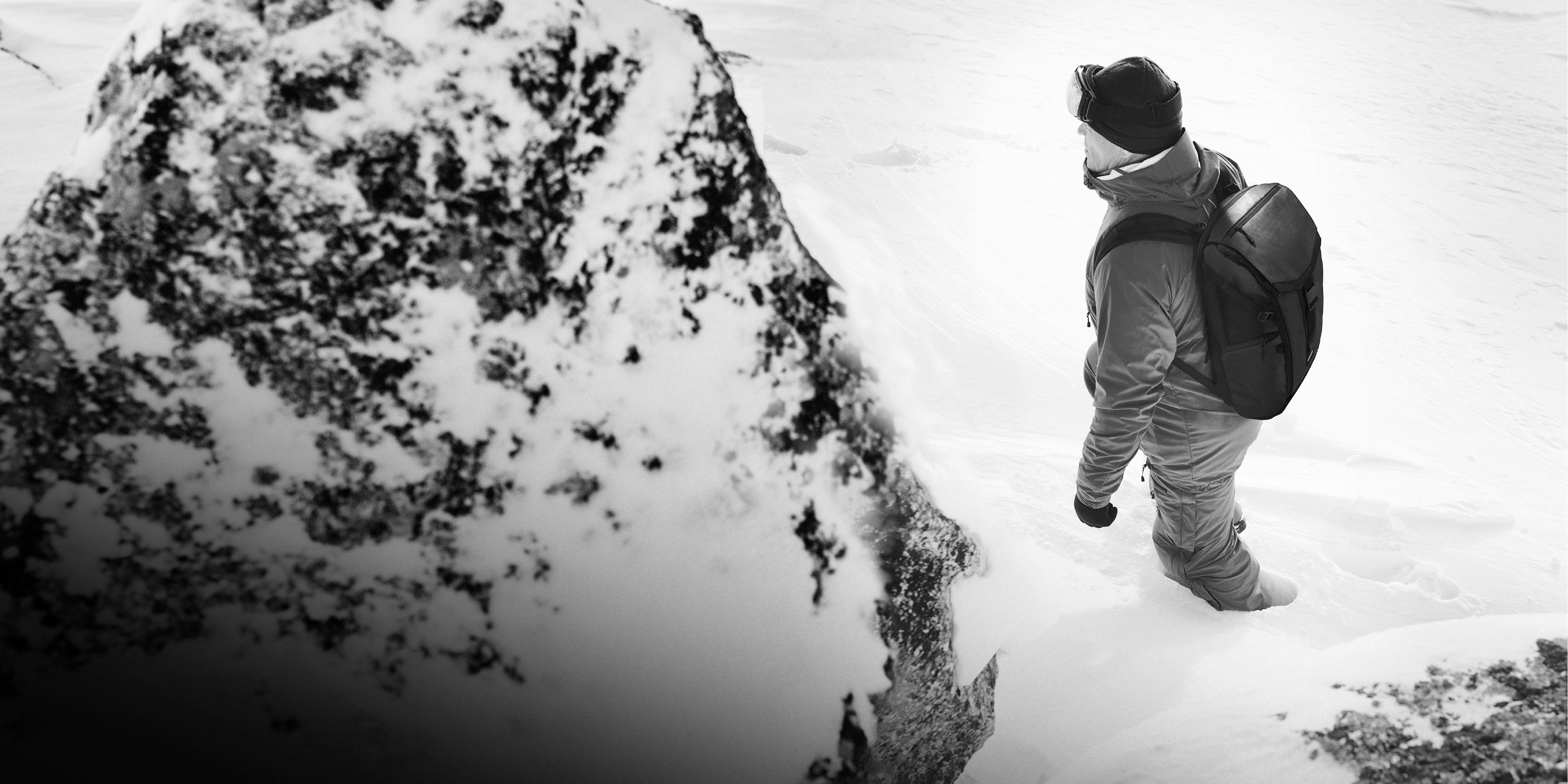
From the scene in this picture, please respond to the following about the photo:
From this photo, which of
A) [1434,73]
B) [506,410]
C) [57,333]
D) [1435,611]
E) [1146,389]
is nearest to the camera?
[57,333]

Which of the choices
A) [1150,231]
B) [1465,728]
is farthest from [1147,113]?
[1465,728]

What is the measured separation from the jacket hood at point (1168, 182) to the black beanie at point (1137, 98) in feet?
0.14

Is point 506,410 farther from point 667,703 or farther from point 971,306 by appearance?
point 971,306

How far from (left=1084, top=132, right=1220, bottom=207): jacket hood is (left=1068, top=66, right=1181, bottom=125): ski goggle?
0.33 ft

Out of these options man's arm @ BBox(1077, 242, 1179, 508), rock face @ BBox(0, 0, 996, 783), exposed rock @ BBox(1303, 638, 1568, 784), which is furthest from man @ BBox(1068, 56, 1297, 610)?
rock face @ BBox(0, 0, 996, 783)

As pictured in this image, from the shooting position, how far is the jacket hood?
2.10m

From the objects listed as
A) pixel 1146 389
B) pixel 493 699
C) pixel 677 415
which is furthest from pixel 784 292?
pixel 1146 389

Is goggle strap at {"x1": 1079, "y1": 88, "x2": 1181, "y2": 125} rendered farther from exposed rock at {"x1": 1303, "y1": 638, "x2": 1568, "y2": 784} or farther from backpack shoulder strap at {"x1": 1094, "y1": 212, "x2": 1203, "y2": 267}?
exposed rock at {"x1": 1303, "y1": 638, "x2": 1568, "y2": 784}

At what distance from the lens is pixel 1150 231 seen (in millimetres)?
2068

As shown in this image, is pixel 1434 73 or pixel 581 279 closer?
pixel 581 279

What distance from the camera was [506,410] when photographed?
1252 mm

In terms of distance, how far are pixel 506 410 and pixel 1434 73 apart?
1468 centimetres

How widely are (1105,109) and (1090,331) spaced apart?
294 cm

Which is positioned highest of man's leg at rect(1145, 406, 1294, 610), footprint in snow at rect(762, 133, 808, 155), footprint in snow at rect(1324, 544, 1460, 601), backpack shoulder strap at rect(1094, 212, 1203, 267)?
backpack shoulder strap at rect(1094, 212, 1203, 267)
